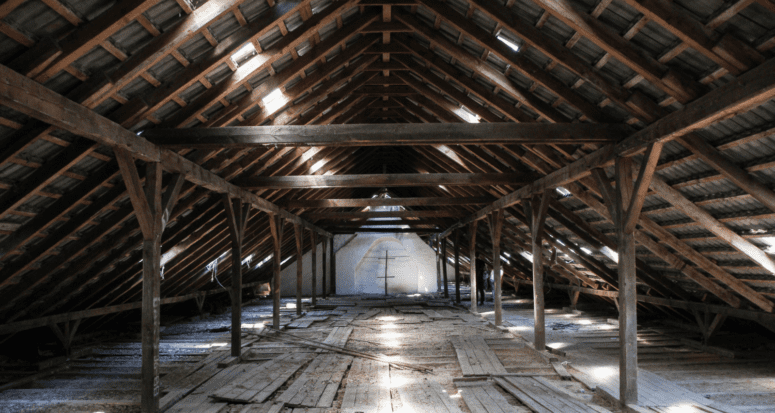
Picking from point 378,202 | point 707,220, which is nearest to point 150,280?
point 707,220

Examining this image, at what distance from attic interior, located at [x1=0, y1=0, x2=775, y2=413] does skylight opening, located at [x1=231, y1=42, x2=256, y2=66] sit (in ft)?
0.14

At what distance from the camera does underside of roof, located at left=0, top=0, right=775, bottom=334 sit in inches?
162

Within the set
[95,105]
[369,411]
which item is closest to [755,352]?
[369,411]

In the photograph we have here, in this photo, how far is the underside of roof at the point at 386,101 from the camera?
4.11m

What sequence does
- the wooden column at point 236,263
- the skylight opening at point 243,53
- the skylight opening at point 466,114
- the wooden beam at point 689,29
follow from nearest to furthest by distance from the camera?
1. the wooden beam at point 689,29
2. the skylight opening at point 243,53
3. the skylight opening at point 466,114
4. the wooden column at point 236,263

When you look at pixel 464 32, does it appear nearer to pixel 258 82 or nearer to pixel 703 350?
pixel 258 82

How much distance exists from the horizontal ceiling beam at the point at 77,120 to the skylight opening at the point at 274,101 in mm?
1409

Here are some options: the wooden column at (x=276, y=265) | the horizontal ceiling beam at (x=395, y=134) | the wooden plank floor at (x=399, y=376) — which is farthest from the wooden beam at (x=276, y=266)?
the horizontal ceiling beam at (x=395, y=134)

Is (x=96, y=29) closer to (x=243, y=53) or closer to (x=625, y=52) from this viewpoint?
(x=243, y=53)

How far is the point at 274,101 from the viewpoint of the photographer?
7234 millimetres

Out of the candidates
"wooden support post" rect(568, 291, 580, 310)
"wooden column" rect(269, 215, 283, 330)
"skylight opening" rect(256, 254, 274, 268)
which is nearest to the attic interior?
"wooden column" rect(269, 215, 283, 330)

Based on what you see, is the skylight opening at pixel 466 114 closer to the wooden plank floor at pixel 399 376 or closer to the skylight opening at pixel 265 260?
the wooden plank floor at pixel 399 376

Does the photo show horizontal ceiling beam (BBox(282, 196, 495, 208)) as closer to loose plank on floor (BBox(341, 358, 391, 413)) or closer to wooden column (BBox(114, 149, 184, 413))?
loose plank on floor (BBox(341, 358, 391, 413))

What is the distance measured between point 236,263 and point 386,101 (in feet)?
14.9
